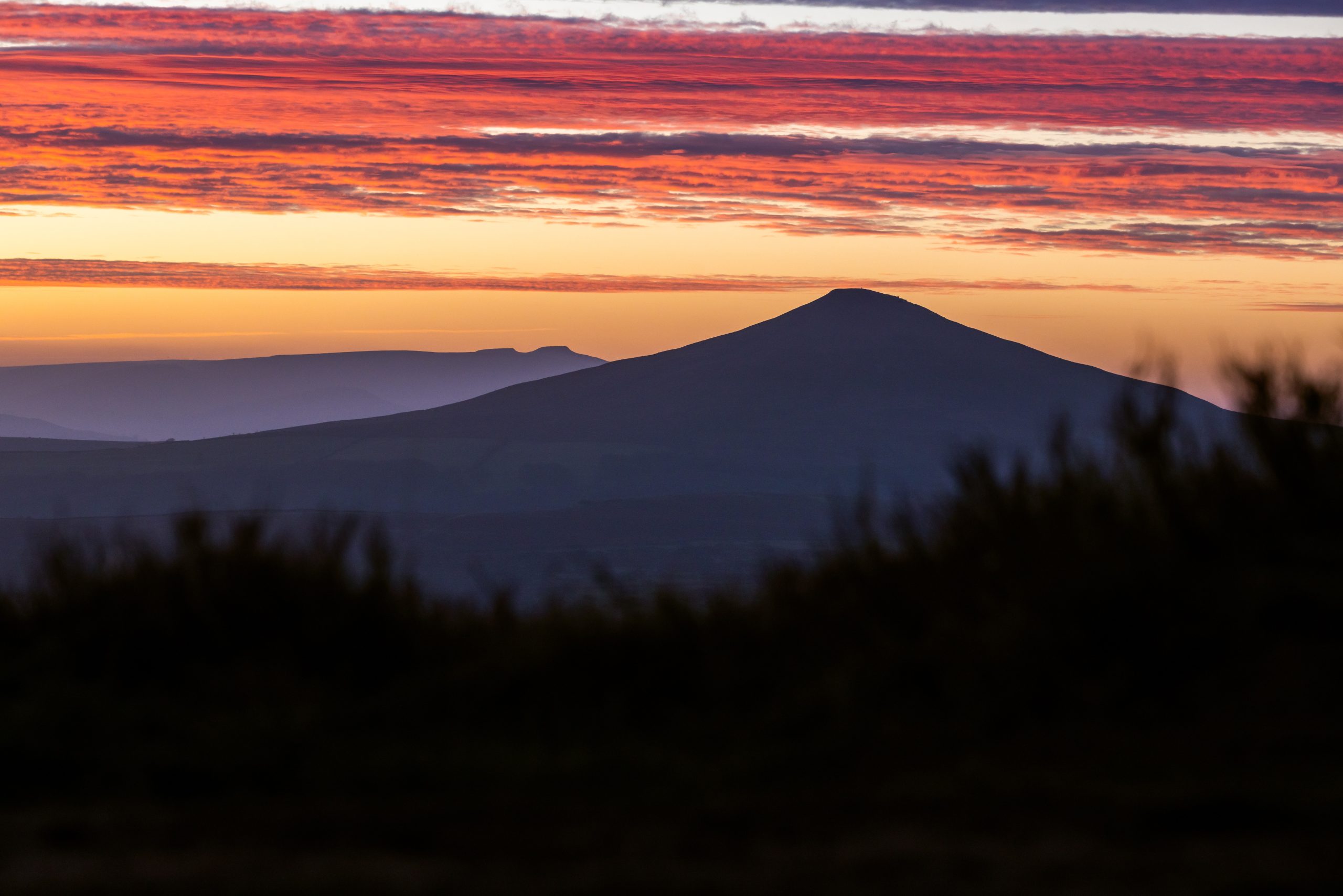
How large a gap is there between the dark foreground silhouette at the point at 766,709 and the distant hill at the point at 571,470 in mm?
90123

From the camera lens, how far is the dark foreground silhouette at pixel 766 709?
417 cm

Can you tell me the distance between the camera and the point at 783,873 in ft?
13.0

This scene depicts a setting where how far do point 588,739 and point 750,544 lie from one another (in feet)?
383

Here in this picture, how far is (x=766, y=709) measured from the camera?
6527 mm

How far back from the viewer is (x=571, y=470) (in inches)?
6294

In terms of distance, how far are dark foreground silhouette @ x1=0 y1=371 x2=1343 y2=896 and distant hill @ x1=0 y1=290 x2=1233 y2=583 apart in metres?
90.1

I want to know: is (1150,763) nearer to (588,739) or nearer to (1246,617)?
(1246,617)

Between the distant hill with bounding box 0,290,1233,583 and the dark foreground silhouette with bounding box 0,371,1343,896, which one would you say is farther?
the distant hill with bounding box 0,290,1233,583

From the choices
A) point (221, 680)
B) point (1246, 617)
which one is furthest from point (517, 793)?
point (1246, 617)

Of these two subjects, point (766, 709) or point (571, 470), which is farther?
point (571, 470)

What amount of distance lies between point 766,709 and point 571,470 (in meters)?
154

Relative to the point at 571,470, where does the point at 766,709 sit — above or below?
above

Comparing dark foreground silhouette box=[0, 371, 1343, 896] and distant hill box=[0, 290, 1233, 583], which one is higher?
dark foreground silhouette box=[0, 371, 1343, 896]

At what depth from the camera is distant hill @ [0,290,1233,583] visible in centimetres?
12688
